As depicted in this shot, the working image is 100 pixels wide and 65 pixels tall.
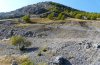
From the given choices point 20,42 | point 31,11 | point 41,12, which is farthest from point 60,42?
point 31,11

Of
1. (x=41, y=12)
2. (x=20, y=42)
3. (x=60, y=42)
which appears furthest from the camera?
(x=41, y=12)

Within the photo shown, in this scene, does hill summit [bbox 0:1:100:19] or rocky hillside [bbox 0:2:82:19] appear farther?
rocky hillside [bbox 0:2:82:19]

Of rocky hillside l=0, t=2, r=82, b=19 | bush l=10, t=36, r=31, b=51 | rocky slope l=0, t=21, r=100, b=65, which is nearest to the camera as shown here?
rocky slope l=0, t=21, r=100, b=65

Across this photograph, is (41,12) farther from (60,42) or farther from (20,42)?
(60,42)

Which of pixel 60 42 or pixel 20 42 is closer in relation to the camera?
pixel 60 42

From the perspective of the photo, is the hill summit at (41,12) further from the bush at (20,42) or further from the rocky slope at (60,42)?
the bush at (20,42)

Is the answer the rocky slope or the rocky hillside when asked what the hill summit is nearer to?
the rocky hillside

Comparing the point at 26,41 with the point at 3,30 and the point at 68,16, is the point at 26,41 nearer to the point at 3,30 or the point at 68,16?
the point at 3,30

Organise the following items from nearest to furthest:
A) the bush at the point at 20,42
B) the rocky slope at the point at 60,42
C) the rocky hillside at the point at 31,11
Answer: the rocky slope at the point at 60,42, the bush at the point at 20,42, the rocky hillside at the point at 31,11

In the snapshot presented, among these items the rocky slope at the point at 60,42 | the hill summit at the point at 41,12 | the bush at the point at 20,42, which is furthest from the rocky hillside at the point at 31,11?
the bush at the point at 20,42

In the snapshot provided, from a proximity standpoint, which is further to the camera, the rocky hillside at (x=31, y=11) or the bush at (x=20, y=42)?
the rocky hillside at (x=31, y=11)

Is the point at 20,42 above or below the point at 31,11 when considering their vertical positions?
below

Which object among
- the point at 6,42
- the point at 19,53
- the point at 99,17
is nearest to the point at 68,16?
the point at 99,17

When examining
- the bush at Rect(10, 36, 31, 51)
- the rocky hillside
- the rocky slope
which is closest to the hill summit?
the rocky hillside
